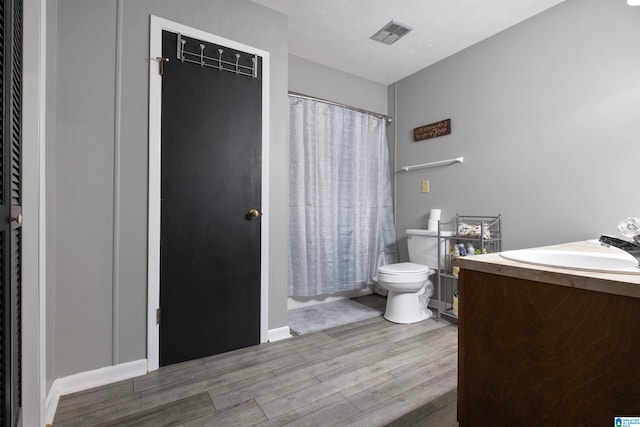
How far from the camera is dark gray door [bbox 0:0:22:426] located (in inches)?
31.4

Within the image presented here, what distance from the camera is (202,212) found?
179 cm

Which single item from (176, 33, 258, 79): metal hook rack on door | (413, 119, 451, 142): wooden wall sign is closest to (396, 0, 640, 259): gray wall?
(413, 119, 451, 142): wooden wall sign

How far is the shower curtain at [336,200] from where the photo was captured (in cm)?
256

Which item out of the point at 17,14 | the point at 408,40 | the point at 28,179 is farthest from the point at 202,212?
the point at 408,40

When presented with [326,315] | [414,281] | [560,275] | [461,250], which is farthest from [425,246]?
[560,275]

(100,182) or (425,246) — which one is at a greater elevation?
(100,182)

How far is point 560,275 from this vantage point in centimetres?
71

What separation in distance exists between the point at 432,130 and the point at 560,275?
2266mm

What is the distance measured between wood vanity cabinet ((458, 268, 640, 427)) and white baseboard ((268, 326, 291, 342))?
1.38 meters

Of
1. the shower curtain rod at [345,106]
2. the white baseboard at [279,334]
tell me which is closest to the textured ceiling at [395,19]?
the shower curtain rod at [345,106]

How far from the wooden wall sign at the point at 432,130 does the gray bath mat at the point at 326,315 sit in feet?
5.67

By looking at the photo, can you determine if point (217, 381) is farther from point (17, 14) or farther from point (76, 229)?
point (17, 14)

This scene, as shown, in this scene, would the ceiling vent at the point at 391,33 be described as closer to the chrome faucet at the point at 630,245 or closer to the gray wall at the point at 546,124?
the gray wall at the point at 546,124

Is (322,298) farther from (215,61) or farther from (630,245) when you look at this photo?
(630,245)
